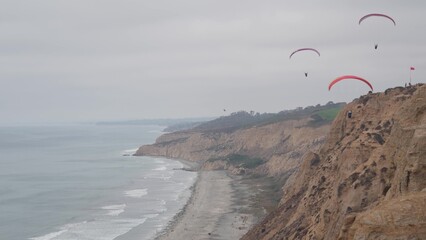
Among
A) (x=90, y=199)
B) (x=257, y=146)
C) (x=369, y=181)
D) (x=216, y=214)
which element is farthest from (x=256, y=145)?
(x=369, y=181)

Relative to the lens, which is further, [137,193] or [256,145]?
[256,145]

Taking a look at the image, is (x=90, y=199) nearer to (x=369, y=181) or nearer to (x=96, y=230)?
(x=96, y=230)

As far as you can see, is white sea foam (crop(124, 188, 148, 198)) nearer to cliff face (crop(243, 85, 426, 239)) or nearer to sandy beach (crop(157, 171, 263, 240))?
sandy beach (crop(157, 171, 263, 240))

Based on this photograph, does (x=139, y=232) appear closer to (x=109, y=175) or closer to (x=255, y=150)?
(x=109, y=175)

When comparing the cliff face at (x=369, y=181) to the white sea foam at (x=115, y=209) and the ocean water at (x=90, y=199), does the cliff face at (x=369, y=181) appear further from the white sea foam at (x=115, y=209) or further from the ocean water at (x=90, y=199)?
A: the white sea foam at (x=115, y=209)

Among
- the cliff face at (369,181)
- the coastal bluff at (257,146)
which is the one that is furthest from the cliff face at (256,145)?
the cliff face at (369,181)

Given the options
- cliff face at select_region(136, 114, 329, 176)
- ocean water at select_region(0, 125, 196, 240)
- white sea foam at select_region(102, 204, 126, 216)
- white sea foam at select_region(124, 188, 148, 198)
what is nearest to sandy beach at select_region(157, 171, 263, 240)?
ocean water at select_region(0, 125, 196, 240)
